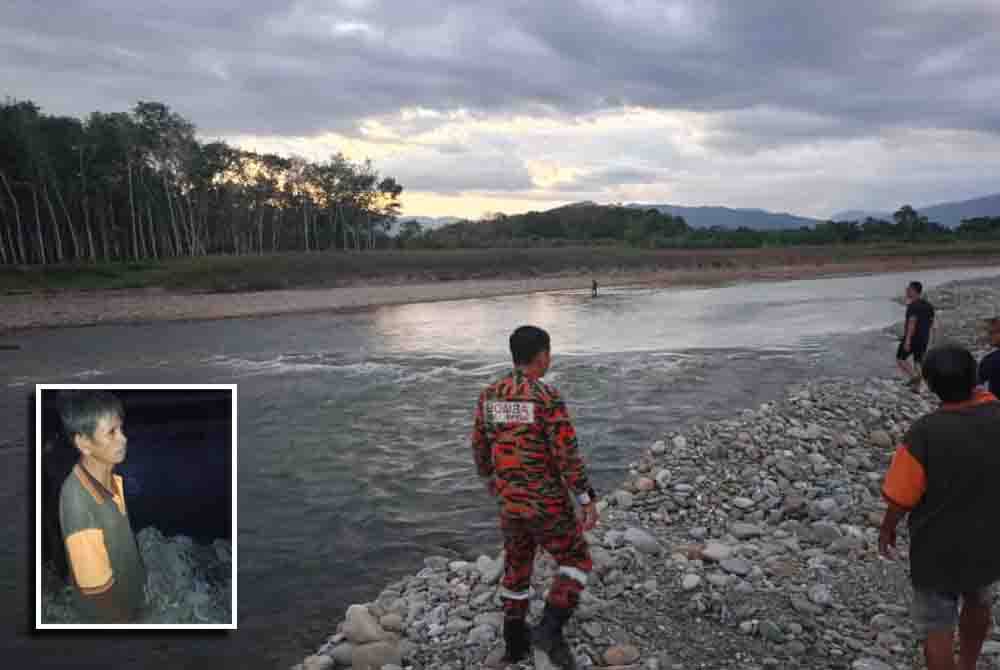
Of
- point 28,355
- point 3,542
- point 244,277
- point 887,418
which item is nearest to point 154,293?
point 244,277

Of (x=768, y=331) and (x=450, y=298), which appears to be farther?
(x=450, y=298)

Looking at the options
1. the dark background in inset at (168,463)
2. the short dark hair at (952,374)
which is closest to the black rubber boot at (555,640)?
the dark background in inset at (168,463)

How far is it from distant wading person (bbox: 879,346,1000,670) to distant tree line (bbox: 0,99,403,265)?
59.0 meters

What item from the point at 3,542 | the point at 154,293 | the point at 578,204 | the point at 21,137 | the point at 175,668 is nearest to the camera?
the point at 175,668

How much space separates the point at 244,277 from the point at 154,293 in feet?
24.3

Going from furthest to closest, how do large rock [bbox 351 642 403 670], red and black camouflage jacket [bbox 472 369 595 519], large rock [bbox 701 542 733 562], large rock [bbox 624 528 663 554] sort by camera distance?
large rock [bbox 624 528 663 554] → large rock [bbox 701 542 733 562] → large rock [bbox 351 642 403 670] → red and black camouflage jacket [bbox 472 369 595 519]

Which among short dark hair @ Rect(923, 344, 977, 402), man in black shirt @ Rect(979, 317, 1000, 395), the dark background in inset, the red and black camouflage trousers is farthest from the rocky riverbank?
the dark background in inset

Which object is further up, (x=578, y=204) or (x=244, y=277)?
(x=578, y=204)

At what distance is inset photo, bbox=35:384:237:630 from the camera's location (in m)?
2.59

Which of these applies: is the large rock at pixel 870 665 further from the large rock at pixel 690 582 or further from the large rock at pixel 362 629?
the large rock at pixel 362 629

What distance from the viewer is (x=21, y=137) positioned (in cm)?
4925

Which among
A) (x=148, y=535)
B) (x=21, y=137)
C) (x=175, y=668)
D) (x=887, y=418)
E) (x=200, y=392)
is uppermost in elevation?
(x=21, y=137)

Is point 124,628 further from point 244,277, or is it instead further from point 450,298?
point 244,277

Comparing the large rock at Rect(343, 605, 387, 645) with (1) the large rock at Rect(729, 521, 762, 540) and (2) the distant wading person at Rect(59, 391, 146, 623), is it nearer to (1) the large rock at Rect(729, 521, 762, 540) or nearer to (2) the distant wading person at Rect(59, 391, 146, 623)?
(2) the distant wading person at Rect(59, 391, 146, 623)
